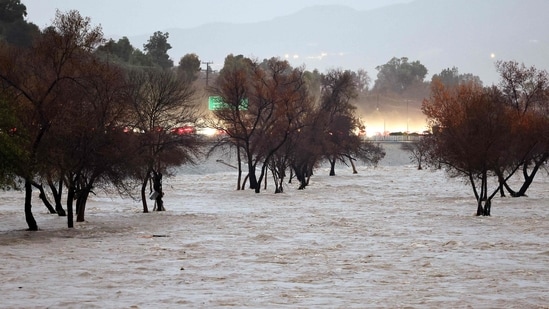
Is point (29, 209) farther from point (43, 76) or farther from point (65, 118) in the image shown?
point (43, 76)

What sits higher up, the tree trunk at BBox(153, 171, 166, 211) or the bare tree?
the bare tree

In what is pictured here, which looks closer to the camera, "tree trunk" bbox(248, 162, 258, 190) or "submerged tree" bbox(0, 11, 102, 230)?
"submerged tree" bbox(0, 11, 102, 230)

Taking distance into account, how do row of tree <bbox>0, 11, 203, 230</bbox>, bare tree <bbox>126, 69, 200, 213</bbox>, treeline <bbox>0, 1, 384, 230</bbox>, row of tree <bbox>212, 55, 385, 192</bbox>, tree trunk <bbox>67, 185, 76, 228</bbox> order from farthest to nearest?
1. row of tree <bbox>212, 55, 385, 192</bbox>
2. bare tree <bbox>126, 69, 200, 213</bbox>
3. tree trunk <bbox>67, 185, 76, 228</bbox>
4. treeline <bbox>0, 1, 384, 230</bbox>
5. row of tree <bbox>0, 11, 203, 230</bbox>

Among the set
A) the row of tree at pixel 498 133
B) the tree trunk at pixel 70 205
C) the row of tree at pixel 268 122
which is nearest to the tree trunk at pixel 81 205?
the tree trunk at pixel 70 205

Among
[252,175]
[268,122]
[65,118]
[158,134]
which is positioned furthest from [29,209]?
[268,122]

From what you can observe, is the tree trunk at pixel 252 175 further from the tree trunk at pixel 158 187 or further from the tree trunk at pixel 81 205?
the tree trunk at pixel 81 205

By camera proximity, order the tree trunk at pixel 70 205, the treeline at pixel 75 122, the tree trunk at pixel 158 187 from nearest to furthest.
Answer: the treeline at pixel 75 122 → the tree trunk at pixel 70 205 → the tree trunk at pixel 158 187

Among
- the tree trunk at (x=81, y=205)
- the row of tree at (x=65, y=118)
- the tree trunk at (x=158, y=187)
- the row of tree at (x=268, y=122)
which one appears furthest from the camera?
the row of tree at (x=268, y=122)

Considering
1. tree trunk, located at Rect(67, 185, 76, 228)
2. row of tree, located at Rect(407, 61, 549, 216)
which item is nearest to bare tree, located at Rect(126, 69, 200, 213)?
tree trunk, located at Rect(67, 185, 76, 228)

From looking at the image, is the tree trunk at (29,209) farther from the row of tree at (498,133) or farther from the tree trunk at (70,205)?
the row of tree at (498,133)

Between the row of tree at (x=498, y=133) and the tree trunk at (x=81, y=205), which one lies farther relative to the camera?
the row of tree at (x=498, y=133)

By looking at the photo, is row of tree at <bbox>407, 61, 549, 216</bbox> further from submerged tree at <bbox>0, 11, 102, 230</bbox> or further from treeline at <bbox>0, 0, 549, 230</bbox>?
submerged tree at <bbox>0, 11, 102, 230</bbox>

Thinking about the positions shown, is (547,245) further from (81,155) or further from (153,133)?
(153,133)

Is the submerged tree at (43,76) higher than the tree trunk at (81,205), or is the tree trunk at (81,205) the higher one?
the submerged tree at (43,76)
